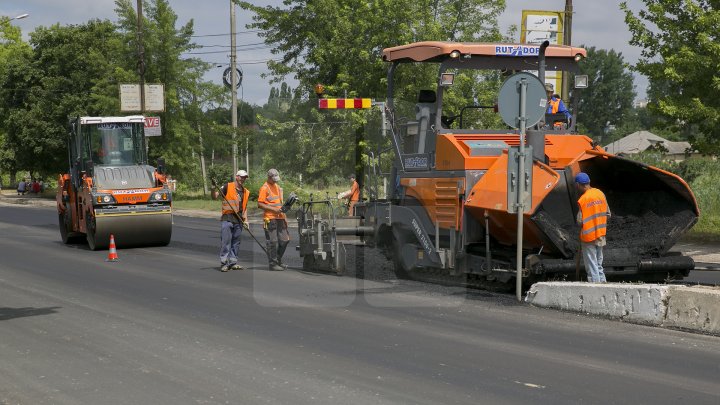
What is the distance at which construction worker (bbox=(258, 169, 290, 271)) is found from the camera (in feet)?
48.2

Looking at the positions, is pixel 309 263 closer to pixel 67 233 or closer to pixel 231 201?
pixel 231 201

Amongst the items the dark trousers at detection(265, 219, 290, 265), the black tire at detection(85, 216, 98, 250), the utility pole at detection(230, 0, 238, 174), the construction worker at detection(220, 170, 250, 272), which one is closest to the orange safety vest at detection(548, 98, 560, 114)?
the dark trousers at detection(265, 219, 290, 265)

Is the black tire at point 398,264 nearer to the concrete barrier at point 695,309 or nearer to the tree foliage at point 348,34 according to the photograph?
the concrete barrier at point 695,309

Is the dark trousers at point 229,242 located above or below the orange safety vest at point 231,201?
below

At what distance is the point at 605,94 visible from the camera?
10562 cm

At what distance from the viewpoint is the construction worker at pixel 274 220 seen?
14.7 metres

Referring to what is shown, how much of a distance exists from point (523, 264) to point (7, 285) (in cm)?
758

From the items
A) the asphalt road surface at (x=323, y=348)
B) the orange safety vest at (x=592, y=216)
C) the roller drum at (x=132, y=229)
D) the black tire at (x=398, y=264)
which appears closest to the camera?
the asphalt road surface at (x=323, y=348)

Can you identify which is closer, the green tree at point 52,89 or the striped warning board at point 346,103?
the striped warning board at point 346,103

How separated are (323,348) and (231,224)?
6.93 metres

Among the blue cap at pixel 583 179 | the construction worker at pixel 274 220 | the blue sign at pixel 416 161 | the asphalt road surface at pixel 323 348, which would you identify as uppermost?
the blue sign at pixel 416 161

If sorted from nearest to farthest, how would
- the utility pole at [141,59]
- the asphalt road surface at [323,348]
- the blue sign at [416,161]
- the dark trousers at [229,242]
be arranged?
the asphalt road surface at [323,348], the blue sign at [416,161], the dark trousers at [229,242], the utility pole at [141,59]

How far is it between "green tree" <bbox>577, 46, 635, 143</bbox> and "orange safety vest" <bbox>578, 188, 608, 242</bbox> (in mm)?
95374

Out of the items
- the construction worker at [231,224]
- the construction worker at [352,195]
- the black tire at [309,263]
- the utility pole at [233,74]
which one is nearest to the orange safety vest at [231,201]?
the construction worker at [231,224]
